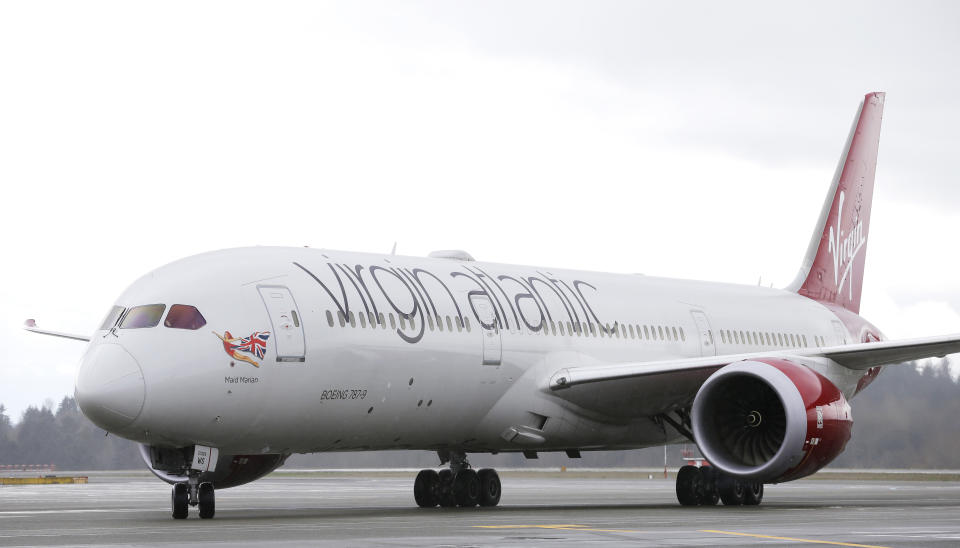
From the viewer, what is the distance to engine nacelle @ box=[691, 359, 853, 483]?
17.4 metres

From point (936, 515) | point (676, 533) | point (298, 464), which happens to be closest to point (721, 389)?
point (936, 515)

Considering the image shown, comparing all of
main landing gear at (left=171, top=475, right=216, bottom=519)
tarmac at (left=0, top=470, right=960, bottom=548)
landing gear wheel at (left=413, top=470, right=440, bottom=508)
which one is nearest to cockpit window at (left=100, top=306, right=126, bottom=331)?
main landing gear at (left=171, top=475, right=216, bottom=519)

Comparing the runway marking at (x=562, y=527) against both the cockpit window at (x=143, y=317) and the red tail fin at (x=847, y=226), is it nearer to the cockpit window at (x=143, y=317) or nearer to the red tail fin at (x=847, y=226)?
the cockpit window at (x=143, y=317)

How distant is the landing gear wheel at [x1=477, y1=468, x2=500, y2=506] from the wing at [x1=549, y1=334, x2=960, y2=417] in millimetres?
1780

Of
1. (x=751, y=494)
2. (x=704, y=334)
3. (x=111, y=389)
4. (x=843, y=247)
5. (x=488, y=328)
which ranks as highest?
(x=843, y=247)

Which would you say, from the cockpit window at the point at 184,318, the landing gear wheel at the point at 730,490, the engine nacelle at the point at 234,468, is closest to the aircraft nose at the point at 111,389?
the cockpit window at the point at 184,318

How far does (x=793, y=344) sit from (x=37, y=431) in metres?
41.0

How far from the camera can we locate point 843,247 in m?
28.1

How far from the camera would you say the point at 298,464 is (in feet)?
182

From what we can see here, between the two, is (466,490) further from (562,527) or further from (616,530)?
(616,530)

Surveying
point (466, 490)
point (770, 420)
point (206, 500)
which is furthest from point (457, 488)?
point (206, 500)

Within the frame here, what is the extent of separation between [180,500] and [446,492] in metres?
5.66

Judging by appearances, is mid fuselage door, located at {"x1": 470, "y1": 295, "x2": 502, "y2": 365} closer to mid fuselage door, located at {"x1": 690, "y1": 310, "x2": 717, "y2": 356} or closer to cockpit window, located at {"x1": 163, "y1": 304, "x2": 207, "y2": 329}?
cockpit window, located at {"x1": 163, "y1": 304, "x2": 207, "y2": 329}

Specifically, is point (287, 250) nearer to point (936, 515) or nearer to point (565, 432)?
point (565, 432)
